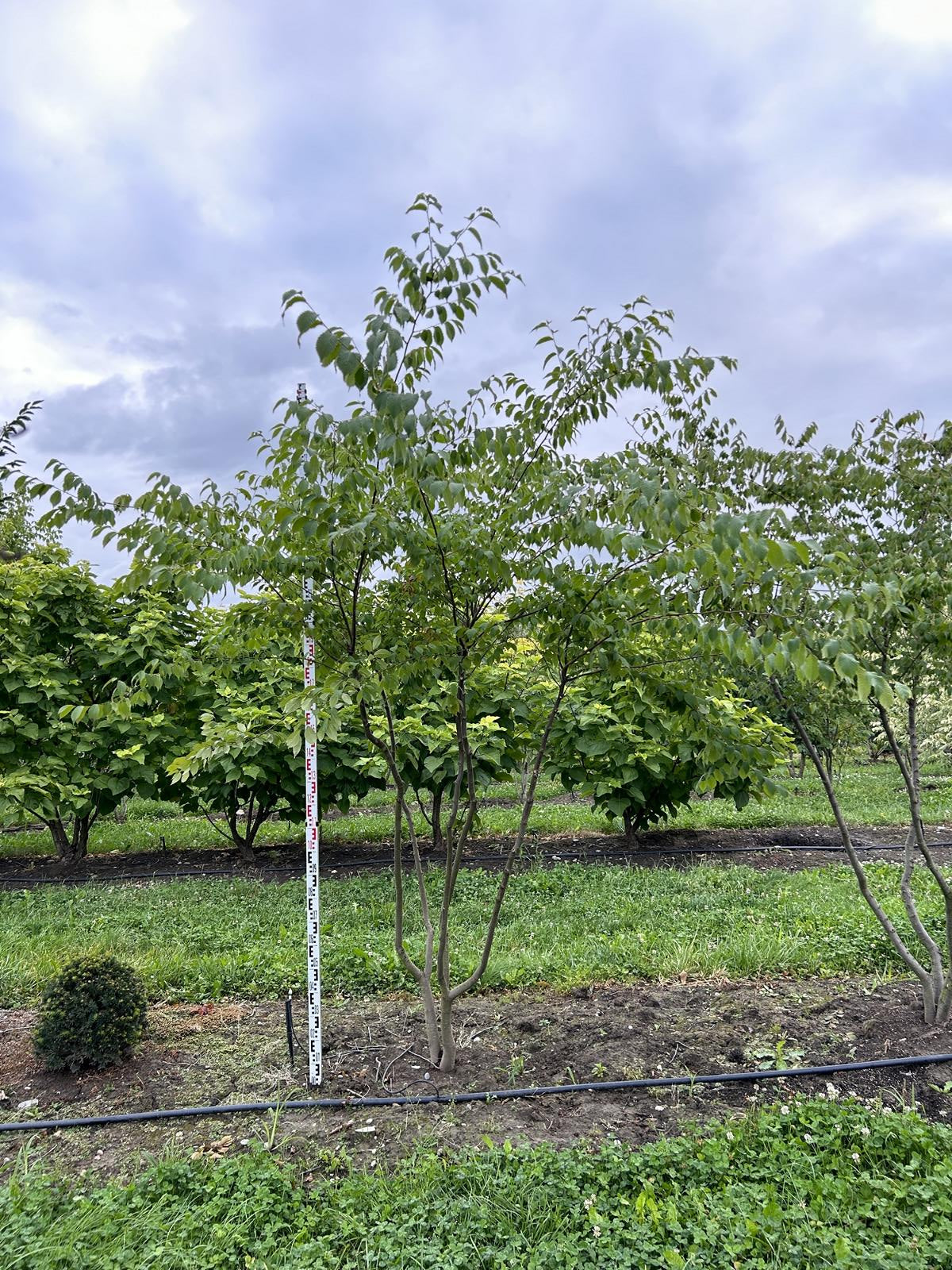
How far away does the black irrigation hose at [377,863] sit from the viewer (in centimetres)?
761

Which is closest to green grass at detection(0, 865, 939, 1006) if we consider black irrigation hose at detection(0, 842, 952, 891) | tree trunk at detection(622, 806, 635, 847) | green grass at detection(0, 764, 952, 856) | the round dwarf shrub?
black irrigation hose at detection(0, 842, 952, 891)

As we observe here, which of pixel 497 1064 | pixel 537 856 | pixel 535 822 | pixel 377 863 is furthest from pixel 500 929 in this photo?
pixel 535 822

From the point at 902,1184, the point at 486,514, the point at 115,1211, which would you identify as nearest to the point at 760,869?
the point at 902,1184

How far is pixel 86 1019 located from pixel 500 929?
267 centimetres

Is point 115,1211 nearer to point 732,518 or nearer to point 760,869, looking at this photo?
point 732,518

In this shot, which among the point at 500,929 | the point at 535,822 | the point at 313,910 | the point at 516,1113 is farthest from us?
the point at 535,822

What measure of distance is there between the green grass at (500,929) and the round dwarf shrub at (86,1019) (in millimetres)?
820

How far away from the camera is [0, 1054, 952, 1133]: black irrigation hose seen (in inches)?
122

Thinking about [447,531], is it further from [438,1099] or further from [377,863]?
[377,863]

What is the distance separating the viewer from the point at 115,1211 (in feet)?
8.20

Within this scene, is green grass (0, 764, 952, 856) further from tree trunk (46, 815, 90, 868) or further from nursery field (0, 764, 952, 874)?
tree trunk (46, 815, 90, 868)

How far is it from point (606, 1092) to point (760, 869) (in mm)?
4459

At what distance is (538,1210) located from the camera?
2.47m

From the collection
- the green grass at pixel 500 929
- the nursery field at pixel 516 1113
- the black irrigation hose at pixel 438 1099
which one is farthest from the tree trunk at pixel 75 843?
the black irrigation hose at pixel 438 1099
